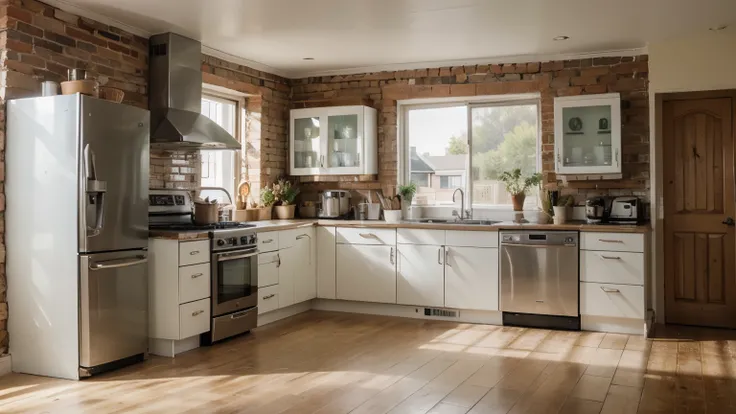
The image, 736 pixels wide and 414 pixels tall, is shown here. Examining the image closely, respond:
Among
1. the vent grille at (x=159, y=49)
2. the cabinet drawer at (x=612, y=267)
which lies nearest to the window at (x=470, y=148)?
the cabinet drawer at (x=612, y=267)

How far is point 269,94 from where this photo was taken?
22.2ft

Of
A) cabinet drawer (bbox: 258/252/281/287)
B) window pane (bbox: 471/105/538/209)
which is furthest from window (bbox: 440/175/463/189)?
cabinet drawer (bbox: 258/252/281/287)

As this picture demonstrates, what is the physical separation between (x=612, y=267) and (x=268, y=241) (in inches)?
111

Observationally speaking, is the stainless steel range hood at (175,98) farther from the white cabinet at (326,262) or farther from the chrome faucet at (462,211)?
the chrome faucet at (462,211)

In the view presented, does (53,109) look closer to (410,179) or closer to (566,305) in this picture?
(410,179)

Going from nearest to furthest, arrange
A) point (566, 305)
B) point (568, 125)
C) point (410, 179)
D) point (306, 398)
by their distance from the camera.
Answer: point (306, 398)
point (566, 305)
point (568, 125)
point (410, 179)

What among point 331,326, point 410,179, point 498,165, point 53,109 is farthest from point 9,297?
point 498,165

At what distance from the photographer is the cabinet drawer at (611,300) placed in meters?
5.26

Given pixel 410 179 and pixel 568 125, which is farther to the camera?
pixel 410 179

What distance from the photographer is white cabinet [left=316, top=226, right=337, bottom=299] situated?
6.27 metres

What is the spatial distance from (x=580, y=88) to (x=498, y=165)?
1.02 meters

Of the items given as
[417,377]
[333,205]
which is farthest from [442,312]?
[417,377]

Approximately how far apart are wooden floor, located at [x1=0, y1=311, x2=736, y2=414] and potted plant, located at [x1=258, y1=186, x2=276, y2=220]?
1.46m

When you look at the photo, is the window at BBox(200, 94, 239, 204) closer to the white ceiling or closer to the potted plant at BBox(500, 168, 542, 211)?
the white ceiling
